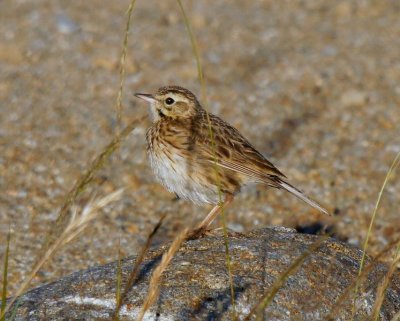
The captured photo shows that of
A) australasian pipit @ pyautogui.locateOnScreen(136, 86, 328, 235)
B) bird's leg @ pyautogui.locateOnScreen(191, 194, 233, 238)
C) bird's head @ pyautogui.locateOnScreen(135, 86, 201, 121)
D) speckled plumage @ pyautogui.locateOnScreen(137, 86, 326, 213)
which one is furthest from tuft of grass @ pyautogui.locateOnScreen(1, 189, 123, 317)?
bird's head @ pyautogui.locateOnScreen(135, 86, 201, 121)

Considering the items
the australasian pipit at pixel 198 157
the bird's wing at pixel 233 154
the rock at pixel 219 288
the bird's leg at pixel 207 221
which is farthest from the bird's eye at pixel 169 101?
the rock at pixel 219 288

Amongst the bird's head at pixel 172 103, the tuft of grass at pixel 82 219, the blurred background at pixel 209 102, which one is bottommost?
the blurred background at pixel 209 102

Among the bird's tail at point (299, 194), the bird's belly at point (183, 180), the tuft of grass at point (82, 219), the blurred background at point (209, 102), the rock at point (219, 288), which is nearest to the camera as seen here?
the tuft of grass at point (82, 219)

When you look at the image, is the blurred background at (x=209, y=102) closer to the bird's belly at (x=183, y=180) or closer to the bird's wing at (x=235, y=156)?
the bird's belly at (x=183, y=180)

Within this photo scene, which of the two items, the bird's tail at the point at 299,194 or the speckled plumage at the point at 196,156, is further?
the speckled plumage at the point at 196,156

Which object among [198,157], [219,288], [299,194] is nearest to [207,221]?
[198,157]

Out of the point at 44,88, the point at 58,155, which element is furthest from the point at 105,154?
the point at 44,88

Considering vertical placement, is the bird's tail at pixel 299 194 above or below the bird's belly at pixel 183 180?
above

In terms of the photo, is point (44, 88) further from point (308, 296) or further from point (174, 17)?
point (308, 296)
